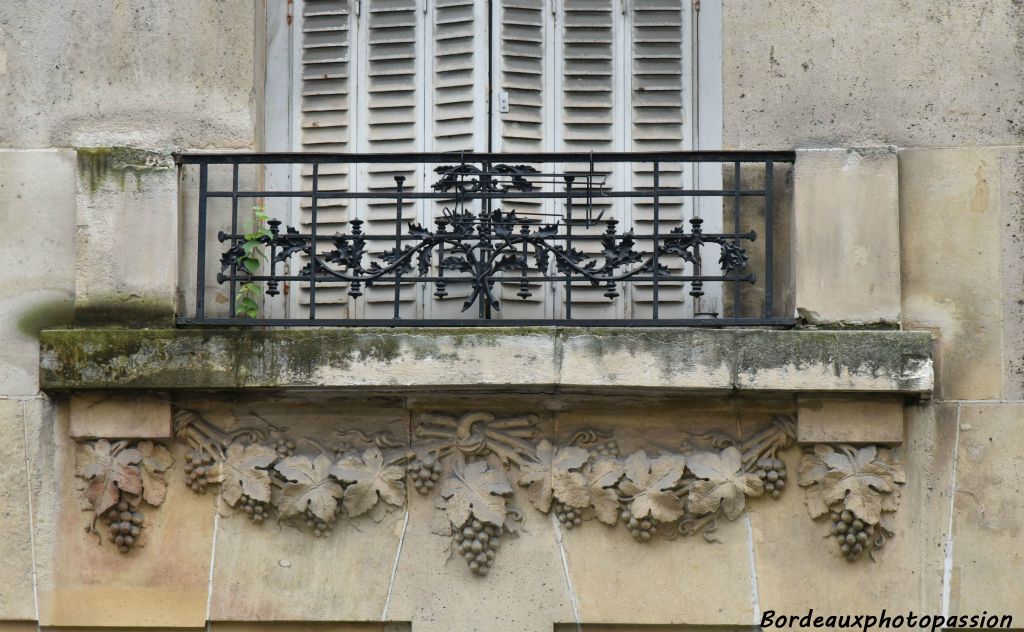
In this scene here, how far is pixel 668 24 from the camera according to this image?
6.90m

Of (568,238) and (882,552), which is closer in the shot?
(882,552)

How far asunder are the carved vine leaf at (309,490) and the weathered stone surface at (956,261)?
2485mm

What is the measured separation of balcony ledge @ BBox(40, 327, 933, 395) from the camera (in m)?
6.11

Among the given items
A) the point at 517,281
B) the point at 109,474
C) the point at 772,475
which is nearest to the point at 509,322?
the point at 517,281

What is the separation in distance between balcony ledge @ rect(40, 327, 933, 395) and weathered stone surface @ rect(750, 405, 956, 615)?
34 cm

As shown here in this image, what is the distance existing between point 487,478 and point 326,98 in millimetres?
1924

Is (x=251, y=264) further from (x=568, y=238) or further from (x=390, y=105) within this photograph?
(x=568, y=238)

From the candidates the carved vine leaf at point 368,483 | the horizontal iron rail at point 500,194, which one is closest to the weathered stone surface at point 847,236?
the horizontal iron rail at point 500,194

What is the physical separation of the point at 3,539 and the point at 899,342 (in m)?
3.75

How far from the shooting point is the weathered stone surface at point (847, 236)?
247 inches

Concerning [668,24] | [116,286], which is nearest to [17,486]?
[116,286]

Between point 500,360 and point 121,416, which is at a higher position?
point 500,360

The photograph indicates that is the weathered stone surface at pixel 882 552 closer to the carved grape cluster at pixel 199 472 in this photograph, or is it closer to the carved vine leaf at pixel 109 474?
the carved grape cluster at pixel 199 472

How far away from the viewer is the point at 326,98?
22.8 ft
